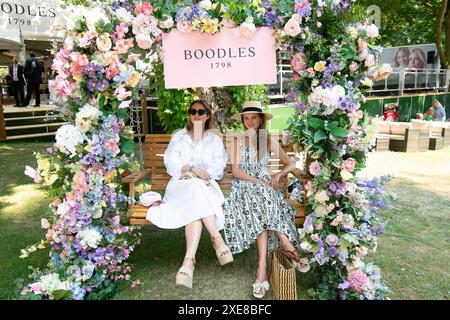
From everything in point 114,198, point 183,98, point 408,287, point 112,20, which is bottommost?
point 408,287

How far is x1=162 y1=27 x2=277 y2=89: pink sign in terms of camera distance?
3205 mm

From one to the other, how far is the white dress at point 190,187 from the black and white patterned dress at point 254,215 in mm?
112

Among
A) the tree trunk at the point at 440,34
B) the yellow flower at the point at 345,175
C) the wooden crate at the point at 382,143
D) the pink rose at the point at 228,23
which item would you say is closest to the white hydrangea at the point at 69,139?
the pink rose at the point at 228,23

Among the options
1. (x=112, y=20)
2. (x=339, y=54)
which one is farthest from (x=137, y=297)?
(x=339, y=54)

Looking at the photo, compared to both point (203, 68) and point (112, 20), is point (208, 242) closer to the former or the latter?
point (203, 68)

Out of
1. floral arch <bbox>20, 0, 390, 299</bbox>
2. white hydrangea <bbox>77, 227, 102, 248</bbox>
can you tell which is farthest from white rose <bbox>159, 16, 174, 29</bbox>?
white hydrangea <bbox>77, 227, 102, 248</bbox>

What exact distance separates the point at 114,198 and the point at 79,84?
35.9 inches

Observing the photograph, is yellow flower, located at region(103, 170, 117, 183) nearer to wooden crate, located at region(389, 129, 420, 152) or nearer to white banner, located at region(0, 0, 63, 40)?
white banner, located at region(0, 0, 63, 40)

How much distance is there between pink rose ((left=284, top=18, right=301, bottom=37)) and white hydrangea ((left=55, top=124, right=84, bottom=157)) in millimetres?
1730

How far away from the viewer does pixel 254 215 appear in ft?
10.8

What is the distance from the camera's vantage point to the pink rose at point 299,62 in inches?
120

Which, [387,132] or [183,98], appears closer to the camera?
[183,98]

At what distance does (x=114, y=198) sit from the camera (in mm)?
3135

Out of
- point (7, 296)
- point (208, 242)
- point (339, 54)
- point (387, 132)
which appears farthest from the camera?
point (387, 132)
